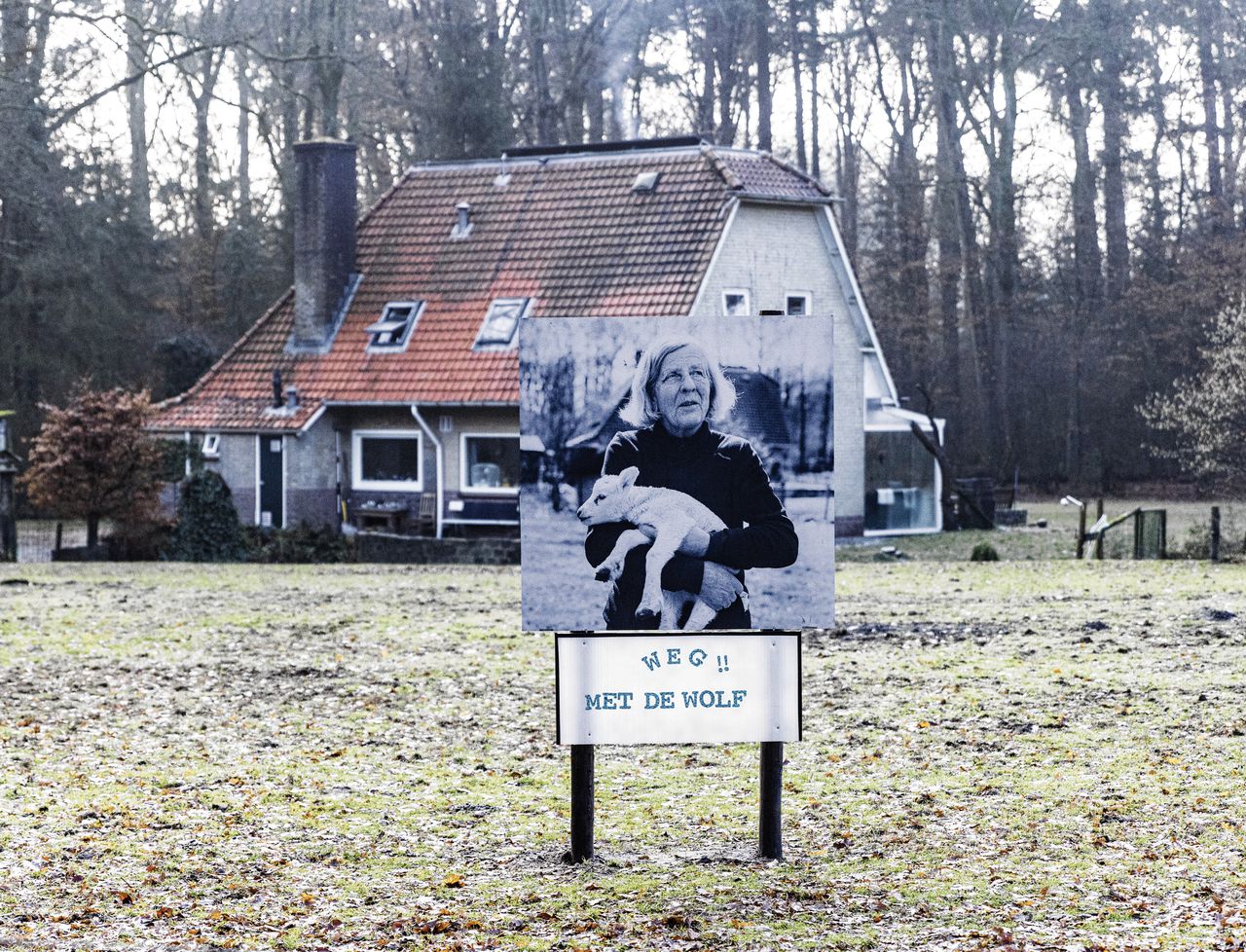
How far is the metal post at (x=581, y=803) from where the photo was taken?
354 inches

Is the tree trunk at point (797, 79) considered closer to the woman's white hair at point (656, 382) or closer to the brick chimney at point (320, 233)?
the brick chimney at point (320, 233)

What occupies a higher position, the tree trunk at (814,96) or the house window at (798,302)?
the tree trunk at (814,96)

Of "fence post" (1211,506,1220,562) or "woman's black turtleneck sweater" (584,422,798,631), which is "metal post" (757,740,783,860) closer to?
"woman's black turtleneck sweater" (584,422,798,631)

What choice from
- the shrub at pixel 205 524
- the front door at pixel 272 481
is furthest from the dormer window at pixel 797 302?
the shrub at pixel 205 524

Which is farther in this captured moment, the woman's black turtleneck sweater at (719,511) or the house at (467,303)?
the house at (467,303)

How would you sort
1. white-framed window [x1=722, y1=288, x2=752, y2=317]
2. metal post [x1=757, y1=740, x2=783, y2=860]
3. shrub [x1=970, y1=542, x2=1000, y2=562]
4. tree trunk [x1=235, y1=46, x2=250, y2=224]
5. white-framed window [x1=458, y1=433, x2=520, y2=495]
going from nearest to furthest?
1. metal post [x1=757, y1=740, x2=783, y2=860]
2. shrub [x1=970, y1=542, x2=1000, y2=562]
3. white-framed window [x1=458, y1=433, x2=520, y2=495]
4. white-framed window [x1=722, y1=288, x2=752, y2=317]
5. tree trunk [x1=235, y1=46, x2=250, y2=224]

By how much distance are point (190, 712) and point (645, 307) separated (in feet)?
68.6

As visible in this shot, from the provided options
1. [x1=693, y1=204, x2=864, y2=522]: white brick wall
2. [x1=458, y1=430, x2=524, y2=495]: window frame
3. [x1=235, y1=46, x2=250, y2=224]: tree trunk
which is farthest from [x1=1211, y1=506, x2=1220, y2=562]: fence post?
[x1=235, y1=46, x2=250, y2=224]: tree trunk

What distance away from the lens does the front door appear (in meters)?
35.8

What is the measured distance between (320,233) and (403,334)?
2.82 m

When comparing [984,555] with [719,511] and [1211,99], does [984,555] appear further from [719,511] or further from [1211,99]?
[1211,99]

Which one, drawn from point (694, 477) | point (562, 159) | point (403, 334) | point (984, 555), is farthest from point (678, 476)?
point (562, 159)

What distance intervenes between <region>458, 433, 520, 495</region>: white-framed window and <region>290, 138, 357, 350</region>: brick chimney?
4.25m

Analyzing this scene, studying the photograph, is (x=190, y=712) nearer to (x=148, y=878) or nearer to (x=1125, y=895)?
(x=148, y=878)
